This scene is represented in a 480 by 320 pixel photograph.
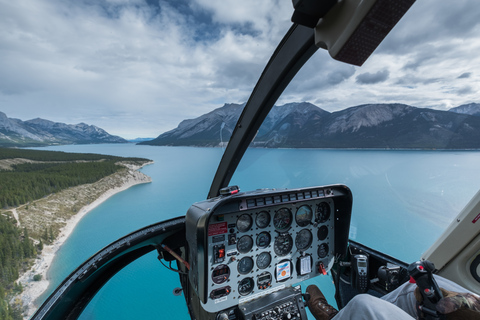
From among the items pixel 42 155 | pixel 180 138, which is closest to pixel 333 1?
pixel 42 155

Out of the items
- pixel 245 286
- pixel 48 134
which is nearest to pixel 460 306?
pixel 245 286

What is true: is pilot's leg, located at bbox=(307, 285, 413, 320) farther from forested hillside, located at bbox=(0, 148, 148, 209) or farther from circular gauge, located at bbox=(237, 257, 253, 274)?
forested hillside, located at bbox=(0, 148, 148, 209)

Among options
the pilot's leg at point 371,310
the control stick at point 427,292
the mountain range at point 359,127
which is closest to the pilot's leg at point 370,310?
the pilot's leg at point 371,310

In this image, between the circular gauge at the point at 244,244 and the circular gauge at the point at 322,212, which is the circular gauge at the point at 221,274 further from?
the circular gauge at the point at 322,212

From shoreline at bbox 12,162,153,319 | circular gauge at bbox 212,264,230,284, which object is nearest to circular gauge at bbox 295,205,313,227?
circular gauge at bbox 212,264,230,284

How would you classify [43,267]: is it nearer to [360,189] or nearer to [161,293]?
[161,293]

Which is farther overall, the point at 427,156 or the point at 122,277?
the point at 122,277

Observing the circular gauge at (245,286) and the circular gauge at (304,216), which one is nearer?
the circular gauge at (245,286)
